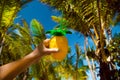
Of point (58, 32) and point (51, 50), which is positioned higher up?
point (58, 32)

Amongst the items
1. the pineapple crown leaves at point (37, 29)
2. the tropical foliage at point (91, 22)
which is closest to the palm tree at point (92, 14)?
the tropical foliage at point (91, 22)

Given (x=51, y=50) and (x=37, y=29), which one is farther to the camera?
(x=37, y=29)

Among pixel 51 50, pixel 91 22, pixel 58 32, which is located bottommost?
pixel 51 50

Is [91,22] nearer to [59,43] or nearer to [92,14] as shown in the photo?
[92,14]

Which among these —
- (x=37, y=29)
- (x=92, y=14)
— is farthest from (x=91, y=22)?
(x=37, y=29)

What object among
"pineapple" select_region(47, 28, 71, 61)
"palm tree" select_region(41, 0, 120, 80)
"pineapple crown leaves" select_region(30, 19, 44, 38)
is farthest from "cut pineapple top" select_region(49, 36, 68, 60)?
"pineapple crown leaves" select_region(30, 19, 44, 38)

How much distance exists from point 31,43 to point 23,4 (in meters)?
5.97

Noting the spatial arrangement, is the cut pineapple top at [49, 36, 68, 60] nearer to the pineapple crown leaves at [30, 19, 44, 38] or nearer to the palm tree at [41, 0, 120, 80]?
the palm tree at [41, 0, 120, 80]

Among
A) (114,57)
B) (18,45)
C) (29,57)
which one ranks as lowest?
(29,57)

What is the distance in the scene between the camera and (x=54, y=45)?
1419 millimetres

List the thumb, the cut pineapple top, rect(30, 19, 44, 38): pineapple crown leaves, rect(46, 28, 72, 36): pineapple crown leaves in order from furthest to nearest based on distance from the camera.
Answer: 1. rect(30, 19, 44, 38): pineapple crown leaves
2. rect(46, 28, 72, 36): pineapple crown leaves
3. the cut pineapple top
4. the thumb

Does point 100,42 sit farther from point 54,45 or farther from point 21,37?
point 54,45

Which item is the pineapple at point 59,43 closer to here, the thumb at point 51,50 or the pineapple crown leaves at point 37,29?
the thumb at point 51,50

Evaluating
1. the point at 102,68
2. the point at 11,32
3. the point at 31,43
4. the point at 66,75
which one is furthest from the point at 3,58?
the point at 102,68
